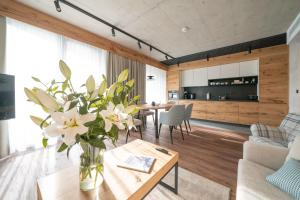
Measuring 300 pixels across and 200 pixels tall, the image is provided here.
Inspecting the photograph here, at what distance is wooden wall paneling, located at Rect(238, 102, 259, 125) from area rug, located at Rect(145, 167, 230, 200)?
2.95 metres

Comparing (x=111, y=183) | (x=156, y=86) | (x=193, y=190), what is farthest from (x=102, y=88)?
(x=156, y=86)

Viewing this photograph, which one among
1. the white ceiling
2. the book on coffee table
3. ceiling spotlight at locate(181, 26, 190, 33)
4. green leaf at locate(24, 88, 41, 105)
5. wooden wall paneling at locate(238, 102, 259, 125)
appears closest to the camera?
green leaf at locate(24, 88, 41, 105)

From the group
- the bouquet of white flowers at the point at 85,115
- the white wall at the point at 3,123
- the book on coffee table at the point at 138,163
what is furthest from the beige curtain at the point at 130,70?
the bouquet of white flowers at the point at 85,115

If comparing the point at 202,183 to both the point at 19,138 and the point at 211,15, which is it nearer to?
the point at 211,15

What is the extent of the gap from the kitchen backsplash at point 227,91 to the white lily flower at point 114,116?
476 centimetres

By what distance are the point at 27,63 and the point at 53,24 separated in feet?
2.92

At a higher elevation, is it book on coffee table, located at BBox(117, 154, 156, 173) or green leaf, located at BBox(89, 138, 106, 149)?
green leaf, located at BBox(89, 138, 106, 149)

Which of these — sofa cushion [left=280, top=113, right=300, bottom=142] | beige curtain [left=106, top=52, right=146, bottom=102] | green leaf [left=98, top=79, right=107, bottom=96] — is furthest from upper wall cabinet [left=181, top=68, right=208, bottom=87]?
green leaf [left=98, top=79, right=107, bottom=96]

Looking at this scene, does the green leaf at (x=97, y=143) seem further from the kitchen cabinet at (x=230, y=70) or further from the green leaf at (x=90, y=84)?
the kitchen cabinet at (x=230, y=70)

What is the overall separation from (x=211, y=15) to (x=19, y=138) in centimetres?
409

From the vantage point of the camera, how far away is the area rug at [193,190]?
1367 mm

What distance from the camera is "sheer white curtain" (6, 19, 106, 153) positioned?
7.25ft

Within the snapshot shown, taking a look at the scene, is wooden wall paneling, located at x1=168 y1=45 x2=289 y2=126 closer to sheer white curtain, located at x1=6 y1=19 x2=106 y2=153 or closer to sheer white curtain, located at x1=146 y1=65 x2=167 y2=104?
sheer white curtain, located at x1=146 y1=65 x2=167 y2=104

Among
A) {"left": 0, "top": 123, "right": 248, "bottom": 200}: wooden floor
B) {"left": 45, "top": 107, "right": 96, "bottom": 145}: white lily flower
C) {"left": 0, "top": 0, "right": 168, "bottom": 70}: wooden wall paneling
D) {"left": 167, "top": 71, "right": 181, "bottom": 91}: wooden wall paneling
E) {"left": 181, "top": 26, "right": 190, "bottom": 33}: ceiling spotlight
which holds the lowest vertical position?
{"left": 0, "top": 123, "right": 248, "bottom": 200}: wooden floor
